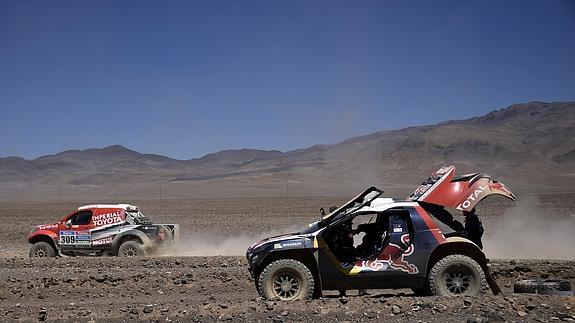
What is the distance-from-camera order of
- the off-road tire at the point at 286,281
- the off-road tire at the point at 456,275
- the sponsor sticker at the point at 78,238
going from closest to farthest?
the off-road tire at the point at 456,275, the off-road tire at the point at 286,281, the sponsor sticker at the point at 78,238

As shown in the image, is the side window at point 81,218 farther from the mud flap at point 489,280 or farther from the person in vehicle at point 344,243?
the mud flap at point 489,280

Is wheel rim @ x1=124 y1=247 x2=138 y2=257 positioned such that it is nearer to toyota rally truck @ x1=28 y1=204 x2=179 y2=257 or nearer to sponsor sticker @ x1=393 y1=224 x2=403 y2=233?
toyota rally truck @ x1=28 y1=204 x2=179 y2=257

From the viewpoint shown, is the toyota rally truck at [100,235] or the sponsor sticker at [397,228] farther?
the toyota rally truck at [100,235]

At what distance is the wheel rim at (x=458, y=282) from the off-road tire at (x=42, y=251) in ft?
42.8

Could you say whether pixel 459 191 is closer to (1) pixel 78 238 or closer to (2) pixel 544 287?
(2) pixel 544 287

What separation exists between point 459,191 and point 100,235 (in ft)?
38.9

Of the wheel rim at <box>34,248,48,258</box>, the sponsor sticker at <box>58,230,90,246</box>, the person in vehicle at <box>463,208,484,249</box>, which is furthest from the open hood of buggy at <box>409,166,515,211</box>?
the wheel rim at <box>34,248,48,258</box>

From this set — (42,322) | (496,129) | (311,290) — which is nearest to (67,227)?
(42,322)

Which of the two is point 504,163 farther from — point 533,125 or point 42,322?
point 42,322

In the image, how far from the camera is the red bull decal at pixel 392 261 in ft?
31.7

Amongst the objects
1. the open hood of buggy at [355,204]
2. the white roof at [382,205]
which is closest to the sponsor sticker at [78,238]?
the open hood of buggy at [355,204]

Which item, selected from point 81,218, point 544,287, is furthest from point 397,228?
point 81,218

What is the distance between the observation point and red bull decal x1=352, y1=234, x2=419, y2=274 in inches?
380

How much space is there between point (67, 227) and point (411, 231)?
12389mm
